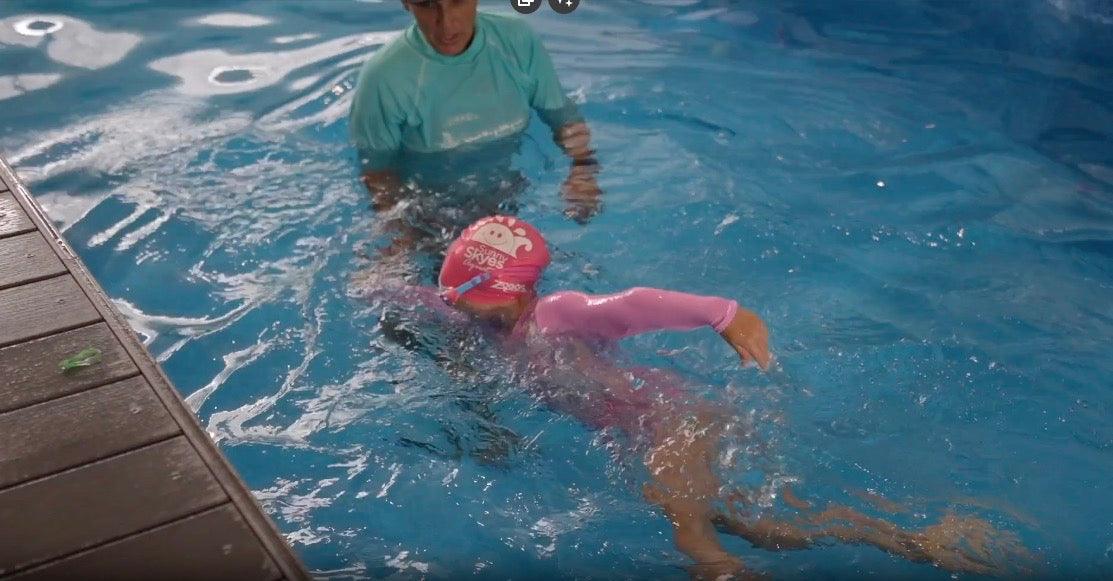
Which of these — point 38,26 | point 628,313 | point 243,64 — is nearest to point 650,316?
point 628,313

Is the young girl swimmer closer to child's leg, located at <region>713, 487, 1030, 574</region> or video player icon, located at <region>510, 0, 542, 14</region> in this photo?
child's leg, located at <region>713, 487, 1030, 574</region>

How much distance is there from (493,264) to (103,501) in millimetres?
1464

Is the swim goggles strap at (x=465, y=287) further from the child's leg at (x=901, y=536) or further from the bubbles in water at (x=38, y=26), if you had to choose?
the bubbles in water at (x=38, y=26)

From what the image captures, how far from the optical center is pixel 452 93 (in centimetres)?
471

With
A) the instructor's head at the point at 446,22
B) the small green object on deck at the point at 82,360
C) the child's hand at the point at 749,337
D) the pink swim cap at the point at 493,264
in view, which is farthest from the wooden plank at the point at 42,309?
the child's hand at the point at 749,337

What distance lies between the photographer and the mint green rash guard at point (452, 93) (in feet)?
15.0

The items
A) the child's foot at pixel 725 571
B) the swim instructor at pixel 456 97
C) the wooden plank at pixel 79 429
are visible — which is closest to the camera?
the wooden plank at pixel 79 429

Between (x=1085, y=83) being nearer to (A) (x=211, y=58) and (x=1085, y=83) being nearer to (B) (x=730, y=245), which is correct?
(B) (x=730, y=245)

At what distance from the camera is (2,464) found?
8.91 ft

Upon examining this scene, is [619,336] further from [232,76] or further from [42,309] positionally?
[232,76]

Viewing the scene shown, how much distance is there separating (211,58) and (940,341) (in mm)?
4636

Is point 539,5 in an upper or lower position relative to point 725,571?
upper

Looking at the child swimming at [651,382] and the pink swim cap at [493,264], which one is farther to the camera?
the pink swim cap at [493,264]

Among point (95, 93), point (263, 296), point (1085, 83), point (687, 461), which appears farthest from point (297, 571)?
point (1085, 83)
